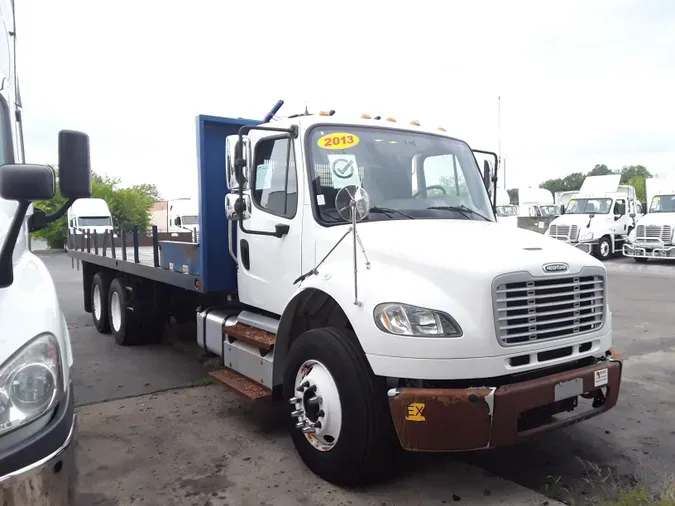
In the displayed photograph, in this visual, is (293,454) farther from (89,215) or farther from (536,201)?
(536,201)

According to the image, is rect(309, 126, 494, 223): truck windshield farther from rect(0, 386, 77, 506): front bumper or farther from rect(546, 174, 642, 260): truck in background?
rect(546, 174, 642, 260): truck in background

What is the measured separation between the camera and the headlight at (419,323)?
3338mm

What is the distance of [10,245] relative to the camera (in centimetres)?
242

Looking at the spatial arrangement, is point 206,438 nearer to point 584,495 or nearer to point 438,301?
point 438,301

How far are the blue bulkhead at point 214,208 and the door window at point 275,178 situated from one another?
0.77 meters

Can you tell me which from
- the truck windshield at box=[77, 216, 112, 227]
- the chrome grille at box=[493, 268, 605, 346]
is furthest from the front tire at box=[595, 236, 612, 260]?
the truck windshield at box=[77, 216, 112, 227]

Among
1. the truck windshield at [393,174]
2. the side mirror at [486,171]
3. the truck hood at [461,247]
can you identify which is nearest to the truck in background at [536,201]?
the side mirror at [486,171]

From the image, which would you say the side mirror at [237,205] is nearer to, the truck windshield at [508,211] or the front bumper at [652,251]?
the front bumper at [652,251]

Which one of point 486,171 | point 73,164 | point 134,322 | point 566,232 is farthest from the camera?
point 566,232

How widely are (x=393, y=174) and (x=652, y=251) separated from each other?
19.2 metres

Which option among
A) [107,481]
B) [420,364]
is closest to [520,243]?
[420,364]

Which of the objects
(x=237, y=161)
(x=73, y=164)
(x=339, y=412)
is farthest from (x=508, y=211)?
(x=73, y=164)

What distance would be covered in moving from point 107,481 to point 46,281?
1.65 meters

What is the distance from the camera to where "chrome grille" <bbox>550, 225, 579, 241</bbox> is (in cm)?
2217
